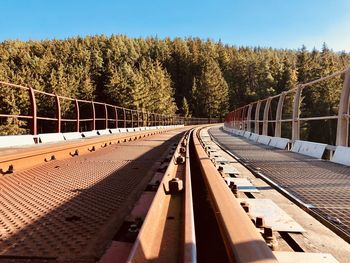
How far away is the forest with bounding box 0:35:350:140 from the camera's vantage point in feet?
279

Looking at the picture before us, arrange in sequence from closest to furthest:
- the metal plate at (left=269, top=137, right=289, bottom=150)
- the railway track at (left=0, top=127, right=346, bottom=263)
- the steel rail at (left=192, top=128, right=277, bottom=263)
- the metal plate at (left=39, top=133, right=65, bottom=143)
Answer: the steel rail at (left=192, top=128, right=277, bottom=263) < the railway track at (left=0, top=127, right=346, bottom=263) < the metal plate at (left=39, top=133, right=65, bottom=143) < the metal plate at (left=269, top=137, right=289, bottom=150)

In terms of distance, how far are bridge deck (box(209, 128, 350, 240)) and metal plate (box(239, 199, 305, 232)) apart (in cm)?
28

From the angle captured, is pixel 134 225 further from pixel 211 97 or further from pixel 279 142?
pixel 211 97

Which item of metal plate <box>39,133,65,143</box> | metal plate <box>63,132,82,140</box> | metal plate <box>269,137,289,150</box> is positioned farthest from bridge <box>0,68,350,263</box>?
metal plate <box>63,132,82,140</box>

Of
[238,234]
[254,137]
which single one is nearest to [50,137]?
[254,137]

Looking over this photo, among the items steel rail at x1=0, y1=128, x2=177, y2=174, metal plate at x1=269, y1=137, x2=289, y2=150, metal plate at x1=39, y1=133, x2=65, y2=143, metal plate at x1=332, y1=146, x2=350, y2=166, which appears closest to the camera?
steel rail at x1=0, y1=128, x2=177, y2=174

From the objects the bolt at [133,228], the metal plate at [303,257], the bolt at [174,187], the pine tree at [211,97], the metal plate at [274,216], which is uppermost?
the pine tree at [211,97]

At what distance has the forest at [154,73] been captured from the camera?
3351 inches

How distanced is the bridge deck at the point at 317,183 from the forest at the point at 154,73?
60.4 metres

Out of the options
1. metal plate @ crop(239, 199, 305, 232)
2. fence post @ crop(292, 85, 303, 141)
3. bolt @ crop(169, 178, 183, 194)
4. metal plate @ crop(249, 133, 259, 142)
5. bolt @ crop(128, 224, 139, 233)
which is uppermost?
fence post @ crop(292, 85, 303, 141)

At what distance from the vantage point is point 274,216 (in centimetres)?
303

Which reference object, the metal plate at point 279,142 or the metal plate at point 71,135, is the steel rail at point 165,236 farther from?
the metal plate at point 71,135

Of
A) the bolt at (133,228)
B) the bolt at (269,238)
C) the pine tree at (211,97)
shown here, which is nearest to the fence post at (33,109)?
the bolt at (133,228)

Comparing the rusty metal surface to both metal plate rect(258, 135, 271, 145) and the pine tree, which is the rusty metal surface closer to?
metal plate rect(258, 135, 271, 145)
